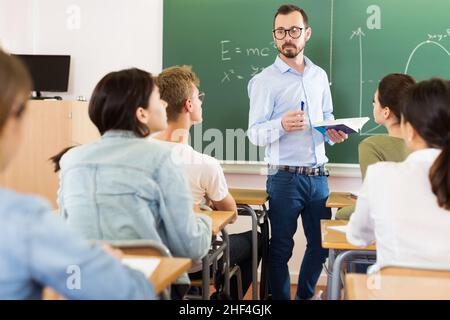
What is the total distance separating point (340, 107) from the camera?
13.0ft

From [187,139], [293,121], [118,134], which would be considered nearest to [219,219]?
[187,139]

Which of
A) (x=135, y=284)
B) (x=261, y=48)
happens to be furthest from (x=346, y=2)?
(x=135, y=284)

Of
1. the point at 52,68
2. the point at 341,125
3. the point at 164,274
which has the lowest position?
the point at 164,274

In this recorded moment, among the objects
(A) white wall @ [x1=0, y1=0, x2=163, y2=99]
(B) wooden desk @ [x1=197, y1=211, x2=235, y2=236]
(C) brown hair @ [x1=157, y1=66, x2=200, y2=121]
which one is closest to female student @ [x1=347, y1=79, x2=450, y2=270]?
(B) wooden desk @ [x1=197, y1=211, x2=235, y2=236]

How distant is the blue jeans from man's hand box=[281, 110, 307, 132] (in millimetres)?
307

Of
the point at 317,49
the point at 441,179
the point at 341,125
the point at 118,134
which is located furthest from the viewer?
the point at 317,49

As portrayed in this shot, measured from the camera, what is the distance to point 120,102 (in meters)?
1.93

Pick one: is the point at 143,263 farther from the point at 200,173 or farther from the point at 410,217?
the point at 200,173

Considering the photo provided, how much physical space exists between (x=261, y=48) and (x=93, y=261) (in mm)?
3202

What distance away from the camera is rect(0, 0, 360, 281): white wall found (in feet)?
14.4

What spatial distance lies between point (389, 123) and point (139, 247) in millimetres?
1647

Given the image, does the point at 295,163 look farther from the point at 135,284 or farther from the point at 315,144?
the point at 135,284

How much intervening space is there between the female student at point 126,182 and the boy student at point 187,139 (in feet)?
2.07

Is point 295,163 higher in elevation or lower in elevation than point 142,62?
lower
